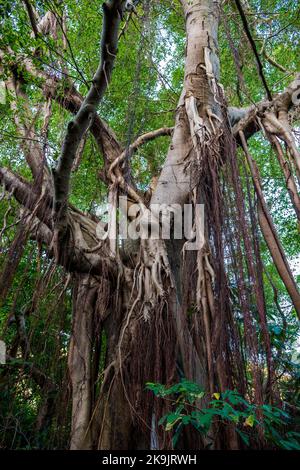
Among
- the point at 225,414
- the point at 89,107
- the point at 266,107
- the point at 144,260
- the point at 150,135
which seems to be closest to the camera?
the point at 225,414

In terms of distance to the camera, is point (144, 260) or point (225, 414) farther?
point (144, 260)

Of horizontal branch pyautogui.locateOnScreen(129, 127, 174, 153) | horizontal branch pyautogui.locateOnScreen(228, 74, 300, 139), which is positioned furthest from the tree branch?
horizontal branch pyautogui.locateOnScreen(228, 74, 300, 139)

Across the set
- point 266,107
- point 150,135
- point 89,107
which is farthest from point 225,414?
point 150,135

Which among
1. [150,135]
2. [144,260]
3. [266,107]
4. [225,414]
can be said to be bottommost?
[225,414]

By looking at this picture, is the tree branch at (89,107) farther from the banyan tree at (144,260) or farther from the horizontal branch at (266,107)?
the horizontal branch at (266,107)

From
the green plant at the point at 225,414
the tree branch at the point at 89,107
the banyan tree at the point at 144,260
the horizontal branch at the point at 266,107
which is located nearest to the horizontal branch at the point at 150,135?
the banyan tree at the point at 144,260

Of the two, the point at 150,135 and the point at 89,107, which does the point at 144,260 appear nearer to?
the point at 89,107

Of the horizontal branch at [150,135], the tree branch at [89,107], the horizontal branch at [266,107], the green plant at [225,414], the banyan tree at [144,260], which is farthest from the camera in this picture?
the horizontal branch at [150,135]

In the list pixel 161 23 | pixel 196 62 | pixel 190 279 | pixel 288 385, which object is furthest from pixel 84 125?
pixel 161 23

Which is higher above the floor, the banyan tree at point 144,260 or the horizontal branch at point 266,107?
the horizontal branch at point 266,107

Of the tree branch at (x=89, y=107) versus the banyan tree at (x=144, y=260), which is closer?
the tree branch at (x=89, y=107)

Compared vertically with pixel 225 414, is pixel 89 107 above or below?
above

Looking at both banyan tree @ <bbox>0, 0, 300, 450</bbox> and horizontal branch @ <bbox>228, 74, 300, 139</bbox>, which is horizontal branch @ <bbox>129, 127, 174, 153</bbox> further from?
horizontal branch @ <bbox>228, 74, 300, 139</bbox>

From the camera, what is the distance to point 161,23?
15.0ft
